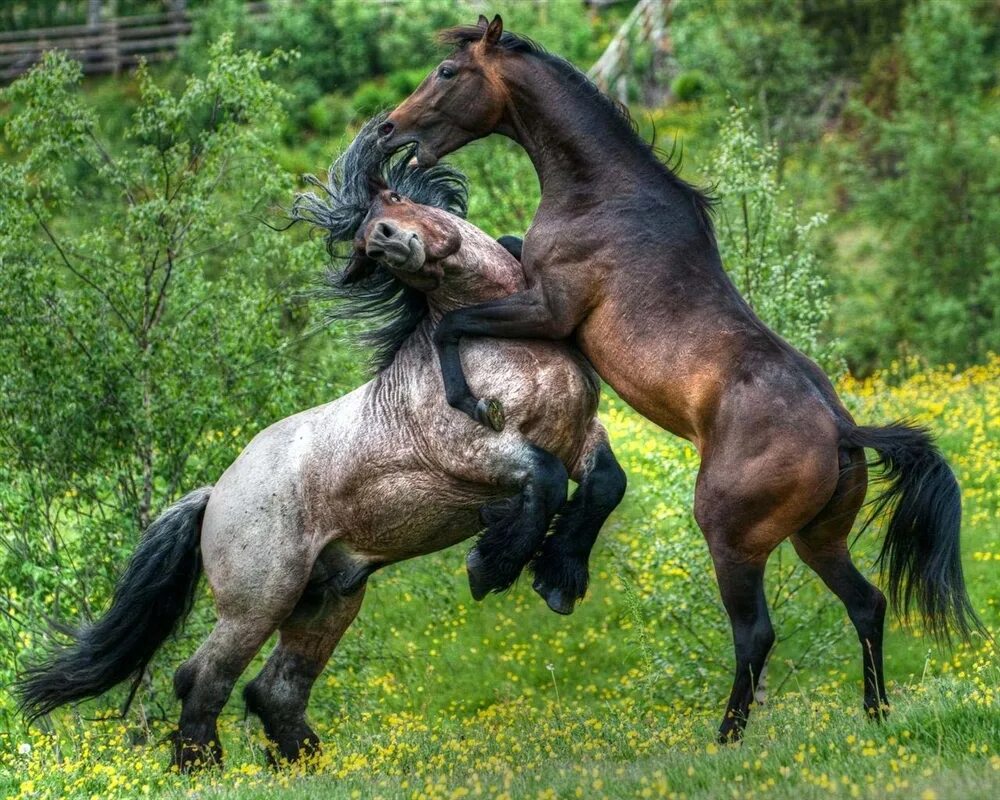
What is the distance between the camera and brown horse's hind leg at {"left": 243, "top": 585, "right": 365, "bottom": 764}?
8.53 metres

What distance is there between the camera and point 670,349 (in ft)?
22.8

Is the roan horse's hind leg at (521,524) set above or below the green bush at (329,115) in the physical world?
above

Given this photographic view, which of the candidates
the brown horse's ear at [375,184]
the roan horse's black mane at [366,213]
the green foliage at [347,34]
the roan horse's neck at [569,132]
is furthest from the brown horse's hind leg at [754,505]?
the green foliage at [347,34]

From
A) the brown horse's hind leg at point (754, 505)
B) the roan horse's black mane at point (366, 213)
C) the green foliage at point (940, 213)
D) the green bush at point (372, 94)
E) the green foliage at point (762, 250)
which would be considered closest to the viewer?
the brown horse's hind leg at point (754, 505)

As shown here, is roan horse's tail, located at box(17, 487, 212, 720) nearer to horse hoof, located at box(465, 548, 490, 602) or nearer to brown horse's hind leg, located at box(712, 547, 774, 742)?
horse hoof, located at box(465, 548, 490, 602)

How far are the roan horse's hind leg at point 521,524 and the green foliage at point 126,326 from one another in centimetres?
454

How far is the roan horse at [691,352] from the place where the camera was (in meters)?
6.75

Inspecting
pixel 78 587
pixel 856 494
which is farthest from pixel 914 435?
pixel 78 587

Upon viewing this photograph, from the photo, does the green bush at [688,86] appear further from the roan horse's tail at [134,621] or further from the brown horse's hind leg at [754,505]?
the brown horse's hind leg at [754,505]

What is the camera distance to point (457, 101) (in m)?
7.43

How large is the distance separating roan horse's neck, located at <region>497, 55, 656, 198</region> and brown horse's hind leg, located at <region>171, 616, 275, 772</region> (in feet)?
10.3

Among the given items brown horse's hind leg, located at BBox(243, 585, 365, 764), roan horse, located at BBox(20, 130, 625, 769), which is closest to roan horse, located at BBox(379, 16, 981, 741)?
roan horse, located at BBox(20, 130, 625, 769)

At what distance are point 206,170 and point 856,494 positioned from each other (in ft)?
22.2

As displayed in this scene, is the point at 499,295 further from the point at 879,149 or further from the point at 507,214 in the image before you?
the point at 879,149
